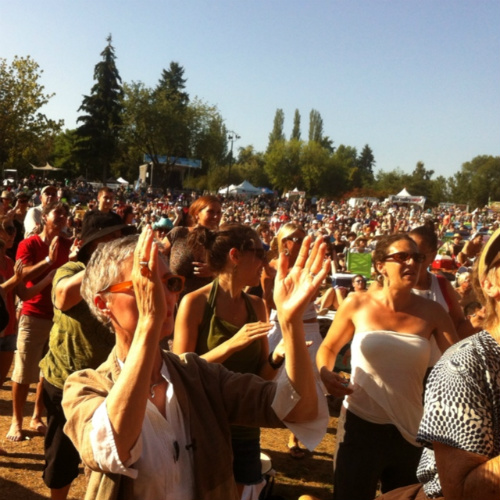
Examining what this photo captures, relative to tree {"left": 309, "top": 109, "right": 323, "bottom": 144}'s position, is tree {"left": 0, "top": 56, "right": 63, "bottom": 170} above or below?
below

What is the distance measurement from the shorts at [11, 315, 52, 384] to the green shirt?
1.69 metres

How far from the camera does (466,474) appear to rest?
173 cm

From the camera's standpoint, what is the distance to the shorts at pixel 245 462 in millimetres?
3164

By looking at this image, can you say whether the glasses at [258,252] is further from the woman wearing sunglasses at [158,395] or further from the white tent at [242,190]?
the white tent at [242,190]

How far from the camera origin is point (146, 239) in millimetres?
1789

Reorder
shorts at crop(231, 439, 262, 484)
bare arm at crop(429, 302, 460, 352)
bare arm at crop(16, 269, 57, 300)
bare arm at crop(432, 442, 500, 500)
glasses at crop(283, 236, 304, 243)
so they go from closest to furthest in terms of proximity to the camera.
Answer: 1. bare arm at crop(432, 442, 500, 500)
2. shorts at crop(231, 439, 262, 484)
3. bare arm at crop(429, 302, 460, 352)
4. bare arm at crop(16, 269, 57, 300)
5. glasses at crop(283, 236, 304, 243)

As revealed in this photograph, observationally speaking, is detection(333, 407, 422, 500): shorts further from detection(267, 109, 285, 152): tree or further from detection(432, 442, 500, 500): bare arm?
detection(267, 109, 285, 152): tree

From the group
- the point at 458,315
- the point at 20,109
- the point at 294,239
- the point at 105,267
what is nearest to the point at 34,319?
A: the point at 294,239

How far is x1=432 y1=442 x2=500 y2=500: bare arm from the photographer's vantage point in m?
1.68

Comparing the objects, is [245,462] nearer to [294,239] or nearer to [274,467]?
[274,467]

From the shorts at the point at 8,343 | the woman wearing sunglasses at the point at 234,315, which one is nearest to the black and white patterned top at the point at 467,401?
the woman wearing sunglasses at the point at 234,315

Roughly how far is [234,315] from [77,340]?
1.00 m

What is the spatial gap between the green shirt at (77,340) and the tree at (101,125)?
62777 millimetres

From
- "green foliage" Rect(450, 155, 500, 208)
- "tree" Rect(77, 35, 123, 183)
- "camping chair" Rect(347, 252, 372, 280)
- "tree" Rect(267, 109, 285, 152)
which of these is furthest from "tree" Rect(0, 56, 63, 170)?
"tree" Rect(267, 109, 285, 152)
